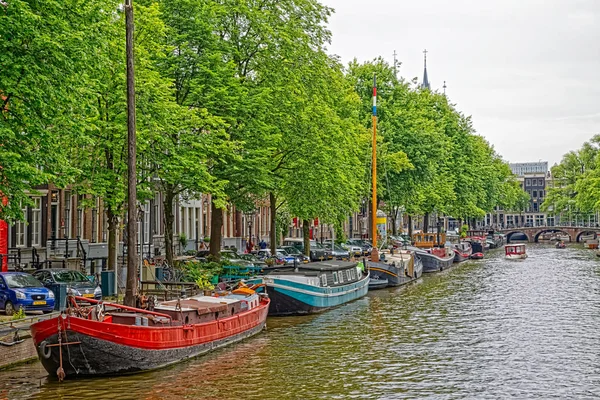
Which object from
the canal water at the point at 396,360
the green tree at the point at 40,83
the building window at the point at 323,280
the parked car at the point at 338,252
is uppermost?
the green tree at the point at 40,83

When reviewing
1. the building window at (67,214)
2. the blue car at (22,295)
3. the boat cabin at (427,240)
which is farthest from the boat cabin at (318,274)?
the boat cabin at (427,240)

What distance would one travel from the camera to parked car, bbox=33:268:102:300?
31.1 meters

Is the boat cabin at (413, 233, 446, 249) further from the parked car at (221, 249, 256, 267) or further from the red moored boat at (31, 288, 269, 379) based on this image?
the red moored boat at (31, 288, 269, 379)

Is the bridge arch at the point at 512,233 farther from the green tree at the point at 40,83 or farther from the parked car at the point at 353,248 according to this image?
the green tree at the point at 40,83

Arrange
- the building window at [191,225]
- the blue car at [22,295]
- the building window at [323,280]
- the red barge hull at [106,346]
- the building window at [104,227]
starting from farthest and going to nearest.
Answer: the building window at [191,225], the building window at [104,227], the building window at [323,280], the blue car at [22,295], the red barge hull at [106,346]

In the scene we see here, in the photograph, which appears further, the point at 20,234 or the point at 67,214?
the point at 67,214

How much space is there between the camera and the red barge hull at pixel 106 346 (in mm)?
21688

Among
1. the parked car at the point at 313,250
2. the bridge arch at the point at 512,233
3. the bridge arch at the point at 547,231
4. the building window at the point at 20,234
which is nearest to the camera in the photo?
the building window at the point at 20,234

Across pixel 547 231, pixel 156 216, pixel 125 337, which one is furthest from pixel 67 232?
pixel 547 231

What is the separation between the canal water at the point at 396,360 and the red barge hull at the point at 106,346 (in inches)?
15.8

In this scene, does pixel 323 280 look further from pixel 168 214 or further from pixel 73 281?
pixel 73 281

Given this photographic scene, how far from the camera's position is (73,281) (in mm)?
32250

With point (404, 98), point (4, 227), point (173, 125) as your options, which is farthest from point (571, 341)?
point (404, 98)

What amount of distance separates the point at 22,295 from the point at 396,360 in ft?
43.1
